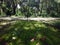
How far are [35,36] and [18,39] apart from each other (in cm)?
58

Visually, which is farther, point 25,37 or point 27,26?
point 27,26

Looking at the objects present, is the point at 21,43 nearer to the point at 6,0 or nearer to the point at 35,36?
the point at 35,36

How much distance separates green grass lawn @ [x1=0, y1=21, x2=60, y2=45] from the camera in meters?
4.88

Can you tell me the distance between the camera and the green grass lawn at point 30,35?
4883 millimetres

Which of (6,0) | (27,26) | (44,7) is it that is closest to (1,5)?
(6,0)

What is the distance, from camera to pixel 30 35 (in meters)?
5.22

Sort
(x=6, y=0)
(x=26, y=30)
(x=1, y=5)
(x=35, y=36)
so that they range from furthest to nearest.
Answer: (x=6, y=0) → (x=1, y=5) → (x=26, y=30) → (x=35, y=36)

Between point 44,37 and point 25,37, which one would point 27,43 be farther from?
point 44,37

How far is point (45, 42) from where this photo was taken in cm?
484

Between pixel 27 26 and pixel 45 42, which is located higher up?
pixel 27 26

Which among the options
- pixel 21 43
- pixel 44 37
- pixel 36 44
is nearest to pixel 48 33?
pixel 44 37

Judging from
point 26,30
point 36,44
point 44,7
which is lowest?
point 36,44

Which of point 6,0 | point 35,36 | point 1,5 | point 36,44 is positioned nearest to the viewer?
point 36,44

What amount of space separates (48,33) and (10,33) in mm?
1331
